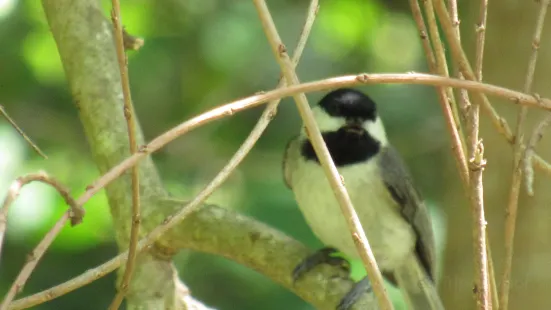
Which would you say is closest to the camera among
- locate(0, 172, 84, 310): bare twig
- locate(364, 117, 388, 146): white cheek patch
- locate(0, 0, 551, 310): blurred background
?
locate(0, 172, 84, 310): bare twig

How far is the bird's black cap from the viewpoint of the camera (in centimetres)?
192

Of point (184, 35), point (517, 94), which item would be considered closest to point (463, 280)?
point (517, 94)

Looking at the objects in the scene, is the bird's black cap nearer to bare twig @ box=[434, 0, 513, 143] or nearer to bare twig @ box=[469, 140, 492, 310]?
bare twig @ box=[434, 0, 513, 143]

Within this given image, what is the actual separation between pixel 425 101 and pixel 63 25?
5.58 feet

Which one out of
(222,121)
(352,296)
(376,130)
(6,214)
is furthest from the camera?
(222,121)

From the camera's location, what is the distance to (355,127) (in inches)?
75.9

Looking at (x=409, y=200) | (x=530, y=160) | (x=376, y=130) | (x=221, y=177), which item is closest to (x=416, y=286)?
(x=409, y=200)

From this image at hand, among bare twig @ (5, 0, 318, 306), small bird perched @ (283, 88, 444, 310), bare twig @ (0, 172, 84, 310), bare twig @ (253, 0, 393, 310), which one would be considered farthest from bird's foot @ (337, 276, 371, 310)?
bare twig @ (0, 172, 84, 310)

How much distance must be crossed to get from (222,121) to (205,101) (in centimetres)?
10

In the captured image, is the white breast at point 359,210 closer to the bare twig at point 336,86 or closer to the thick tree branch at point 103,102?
the thick tree branch at point 103,102

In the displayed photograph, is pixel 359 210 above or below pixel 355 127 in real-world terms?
below

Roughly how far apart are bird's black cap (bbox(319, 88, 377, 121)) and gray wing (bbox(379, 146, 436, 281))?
11 cm

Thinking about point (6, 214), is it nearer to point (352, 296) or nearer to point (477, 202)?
point (477, 202)

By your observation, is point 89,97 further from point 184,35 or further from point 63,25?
point 184,35
